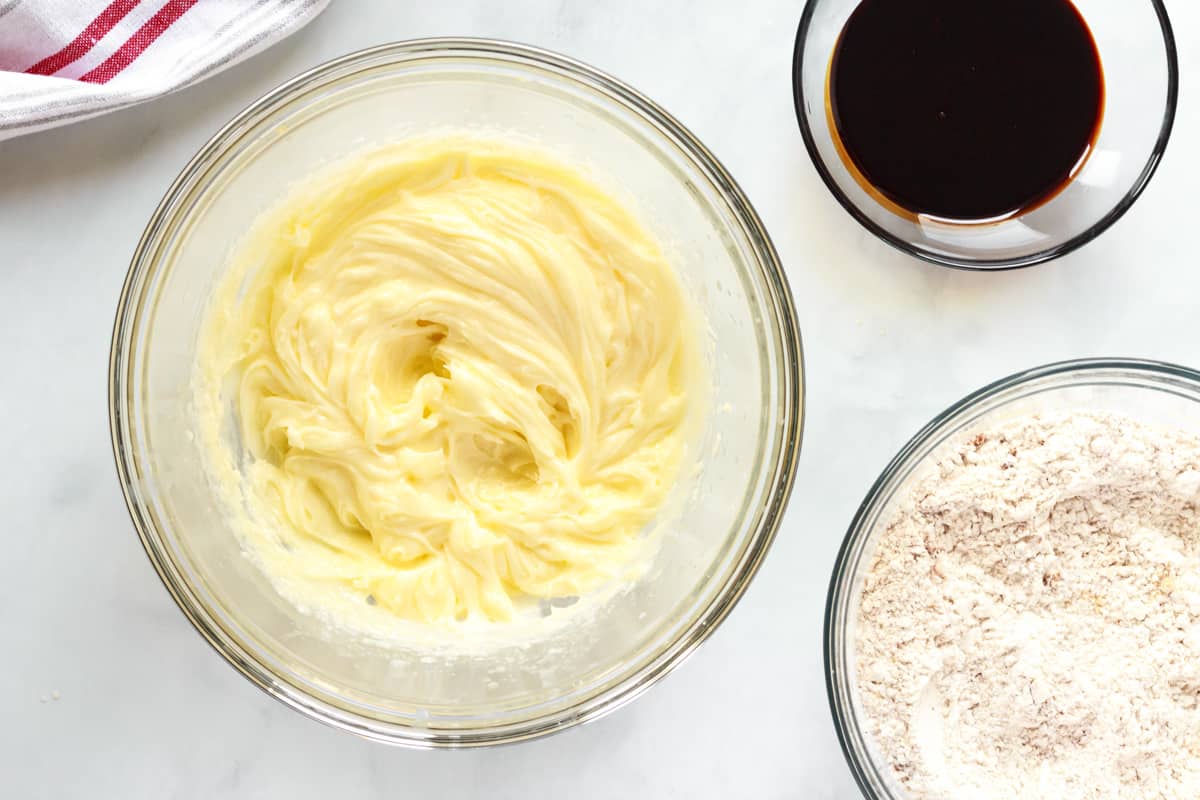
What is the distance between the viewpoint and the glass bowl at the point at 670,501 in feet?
5.43

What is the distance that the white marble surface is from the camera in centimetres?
196

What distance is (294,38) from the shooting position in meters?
1.94

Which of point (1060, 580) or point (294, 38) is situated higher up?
point (294, 38)

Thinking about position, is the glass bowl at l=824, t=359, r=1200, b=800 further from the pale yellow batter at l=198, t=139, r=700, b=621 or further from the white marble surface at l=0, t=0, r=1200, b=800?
the pale yellow batter at l=198, t=139, r=700, b=621

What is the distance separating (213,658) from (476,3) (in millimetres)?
1371

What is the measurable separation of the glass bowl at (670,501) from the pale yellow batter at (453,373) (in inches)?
2.2

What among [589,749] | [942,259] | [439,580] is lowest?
[589,749]

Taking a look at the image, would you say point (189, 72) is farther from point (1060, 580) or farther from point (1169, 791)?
point (1169, 791)

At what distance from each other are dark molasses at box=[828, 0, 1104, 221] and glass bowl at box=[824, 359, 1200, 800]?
369 mm

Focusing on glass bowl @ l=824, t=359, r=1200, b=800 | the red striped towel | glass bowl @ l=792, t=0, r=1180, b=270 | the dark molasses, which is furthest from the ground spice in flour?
the red striped towel

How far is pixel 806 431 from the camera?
78.2 inches

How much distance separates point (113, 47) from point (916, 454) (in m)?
1.67

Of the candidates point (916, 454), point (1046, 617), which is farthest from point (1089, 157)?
point (1046, 617)

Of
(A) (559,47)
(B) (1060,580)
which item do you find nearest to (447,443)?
(A) (559,47)
